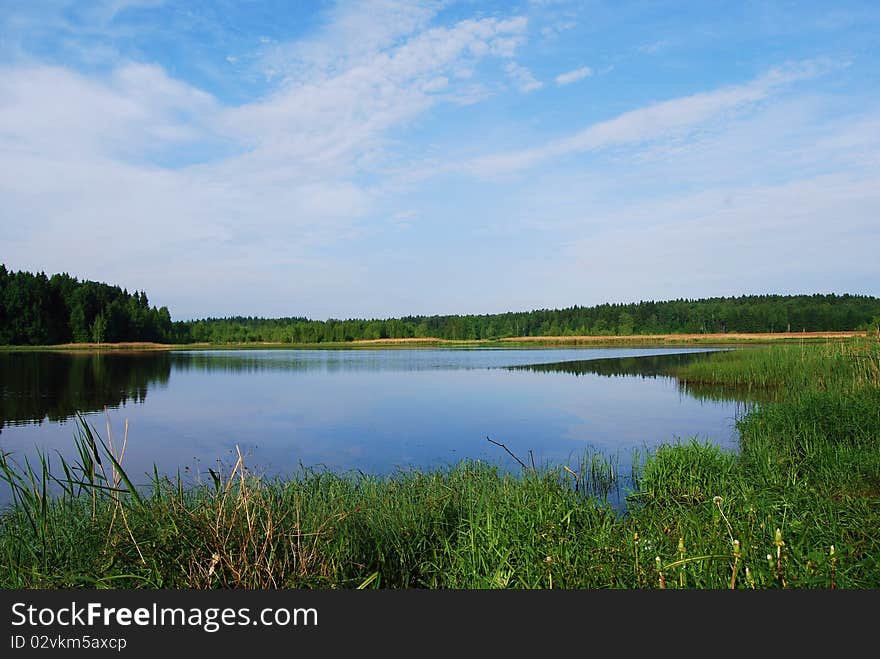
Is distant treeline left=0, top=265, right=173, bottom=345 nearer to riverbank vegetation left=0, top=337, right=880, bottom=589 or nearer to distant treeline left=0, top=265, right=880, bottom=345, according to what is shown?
distant treeline left=0, top=265, right=880, bottom=345

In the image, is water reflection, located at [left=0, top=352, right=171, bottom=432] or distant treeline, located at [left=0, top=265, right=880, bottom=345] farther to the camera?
distant treeline, located at [left=0, top=265, right=880, bottom=345]

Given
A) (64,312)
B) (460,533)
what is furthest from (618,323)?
(460,533)

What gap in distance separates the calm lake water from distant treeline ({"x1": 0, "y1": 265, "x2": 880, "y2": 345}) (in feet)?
117

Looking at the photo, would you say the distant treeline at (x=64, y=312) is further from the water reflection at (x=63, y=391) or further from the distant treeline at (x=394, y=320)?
the water reflection at (x=63, y=391)

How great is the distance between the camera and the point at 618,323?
111875mm

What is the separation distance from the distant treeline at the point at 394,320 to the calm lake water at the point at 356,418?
3577 centimetres

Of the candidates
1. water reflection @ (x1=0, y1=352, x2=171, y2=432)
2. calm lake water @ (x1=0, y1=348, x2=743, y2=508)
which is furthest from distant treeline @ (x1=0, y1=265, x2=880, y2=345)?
water reflection @ (x1=0, y1=352, x2=171, y2=432)

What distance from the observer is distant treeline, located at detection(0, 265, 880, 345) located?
68875 millimetres

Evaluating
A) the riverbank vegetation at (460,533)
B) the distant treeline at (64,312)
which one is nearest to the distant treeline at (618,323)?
the distant treeline at (64,312)

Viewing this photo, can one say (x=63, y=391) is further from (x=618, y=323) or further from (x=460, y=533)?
(x=618, y=323)

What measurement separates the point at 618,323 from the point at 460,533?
113 meters

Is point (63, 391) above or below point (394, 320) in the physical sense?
below

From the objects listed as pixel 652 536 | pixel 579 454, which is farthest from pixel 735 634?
pixel 579 454

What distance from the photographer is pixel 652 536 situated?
446 centimetres
